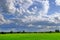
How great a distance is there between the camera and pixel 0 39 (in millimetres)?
15812

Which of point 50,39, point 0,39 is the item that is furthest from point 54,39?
point 0,39

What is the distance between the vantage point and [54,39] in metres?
15.7

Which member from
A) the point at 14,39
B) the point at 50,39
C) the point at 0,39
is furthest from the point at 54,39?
the point at 0,39

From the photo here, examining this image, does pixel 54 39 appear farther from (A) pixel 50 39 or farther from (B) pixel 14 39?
(B) pixel 14 39

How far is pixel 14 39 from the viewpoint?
15.5m

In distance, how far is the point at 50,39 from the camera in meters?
15.5

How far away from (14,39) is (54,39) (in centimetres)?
299

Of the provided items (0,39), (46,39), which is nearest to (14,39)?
(0,39)

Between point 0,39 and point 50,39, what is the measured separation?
3762mm

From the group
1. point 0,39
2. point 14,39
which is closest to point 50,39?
point 14,39

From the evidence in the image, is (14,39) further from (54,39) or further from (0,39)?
(54,39)

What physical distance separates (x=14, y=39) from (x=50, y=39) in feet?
8.76

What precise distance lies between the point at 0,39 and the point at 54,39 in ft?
13.3

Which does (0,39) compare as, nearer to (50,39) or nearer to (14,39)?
(14,39)
